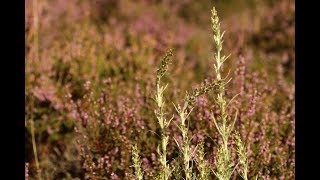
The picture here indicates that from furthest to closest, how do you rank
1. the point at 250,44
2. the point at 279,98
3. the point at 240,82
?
1. the point at 250,44
2. the point at 279,98
3. the point at 240,82

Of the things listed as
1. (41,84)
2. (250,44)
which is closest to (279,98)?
(41,84)

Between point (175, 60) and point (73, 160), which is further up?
point (175, 60)

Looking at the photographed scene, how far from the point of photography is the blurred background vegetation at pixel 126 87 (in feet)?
11.9

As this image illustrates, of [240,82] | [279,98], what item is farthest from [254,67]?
[240,82]

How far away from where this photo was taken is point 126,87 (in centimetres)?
487

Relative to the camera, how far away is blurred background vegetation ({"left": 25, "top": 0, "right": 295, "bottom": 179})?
3641 millimetres

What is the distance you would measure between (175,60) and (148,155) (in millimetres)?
2339

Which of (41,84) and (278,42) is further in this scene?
(278,42)

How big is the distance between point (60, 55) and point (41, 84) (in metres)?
0.72

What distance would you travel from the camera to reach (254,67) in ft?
19.1
